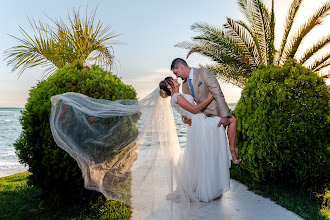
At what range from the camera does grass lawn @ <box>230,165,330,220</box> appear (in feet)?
16.5

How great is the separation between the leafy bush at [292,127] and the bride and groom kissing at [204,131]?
4.28 ft

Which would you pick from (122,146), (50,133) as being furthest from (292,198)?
(50,133)

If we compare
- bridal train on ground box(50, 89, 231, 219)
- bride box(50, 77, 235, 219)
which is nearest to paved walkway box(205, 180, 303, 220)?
bridal train on ground box(50, 89, 231, 219)

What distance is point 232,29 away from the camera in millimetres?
11797

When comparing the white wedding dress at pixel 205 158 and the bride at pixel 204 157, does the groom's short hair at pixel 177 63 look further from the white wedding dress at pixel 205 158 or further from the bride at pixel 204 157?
the white wedding dress at pixel 205 158

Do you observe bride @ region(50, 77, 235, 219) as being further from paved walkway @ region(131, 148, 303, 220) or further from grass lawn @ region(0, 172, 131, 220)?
grass lawn @ region(0, 172, 131, 220)

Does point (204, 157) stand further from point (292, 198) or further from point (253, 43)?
point (253, 43)

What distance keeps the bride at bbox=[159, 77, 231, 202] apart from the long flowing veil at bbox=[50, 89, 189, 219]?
0.41m

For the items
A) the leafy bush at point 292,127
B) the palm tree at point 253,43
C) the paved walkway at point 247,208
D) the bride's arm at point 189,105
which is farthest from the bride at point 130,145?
the palm tree at point 253,43

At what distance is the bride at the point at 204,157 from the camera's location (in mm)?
4727

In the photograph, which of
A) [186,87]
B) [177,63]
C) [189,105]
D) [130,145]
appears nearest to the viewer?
[130,145]

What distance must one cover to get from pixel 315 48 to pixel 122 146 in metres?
10.5

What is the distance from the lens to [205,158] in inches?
186

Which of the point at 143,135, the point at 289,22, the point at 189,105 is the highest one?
the point at 289,22
